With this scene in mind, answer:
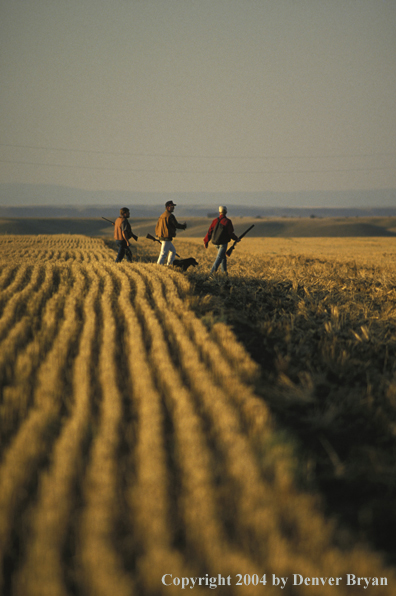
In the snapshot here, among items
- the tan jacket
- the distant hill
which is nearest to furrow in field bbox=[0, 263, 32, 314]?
the tan jacket

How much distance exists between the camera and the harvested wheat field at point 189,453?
7.36 feet

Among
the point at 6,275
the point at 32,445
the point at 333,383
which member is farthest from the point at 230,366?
the point at 6,275

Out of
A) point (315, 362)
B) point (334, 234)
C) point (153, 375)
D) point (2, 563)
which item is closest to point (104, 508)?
point (2, 563)

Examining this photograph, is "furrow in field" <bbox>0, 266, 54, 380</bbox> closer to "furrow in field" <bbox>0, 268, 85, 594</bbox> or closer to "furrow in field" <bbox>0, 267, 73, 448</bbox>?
"furrow in field" <bbox>0, 267, 73, 448</bbox>

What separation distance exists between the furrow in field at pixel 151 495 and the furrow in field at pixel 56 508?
426 millimetres

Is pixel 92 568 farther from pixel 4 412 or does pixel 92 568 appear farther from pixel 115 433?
pixel 4 412

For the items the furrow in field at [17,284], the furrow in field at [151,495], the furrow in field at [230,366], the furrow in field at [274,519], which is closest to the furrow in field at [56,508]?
the furrow in field at [151,495]

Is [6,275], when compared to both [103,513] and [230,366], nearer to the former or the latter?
[230,366]

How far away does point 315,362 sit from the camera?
5141 mm

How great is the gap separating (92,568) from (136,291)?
602 cm

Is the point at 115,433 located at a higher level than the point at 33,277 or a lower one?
lower

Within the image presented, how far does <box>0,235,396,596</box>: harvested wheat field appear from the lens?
224 centimetres

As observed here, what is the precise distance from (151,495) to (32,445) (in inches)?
44.3

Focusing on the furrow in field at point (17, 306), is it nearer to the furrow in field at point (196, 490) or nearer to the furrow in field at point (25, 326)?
the furrow in field at point (25, 326)
